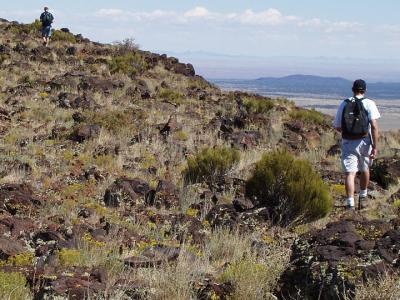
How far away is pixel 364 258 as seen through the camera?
13.9ft

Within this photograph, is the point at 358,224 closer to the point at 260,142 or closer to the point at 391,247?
the point at 391,247

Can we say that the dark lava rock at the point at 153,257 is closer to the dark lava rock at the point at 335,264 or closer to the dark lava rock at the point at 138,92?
the dark lava rock at the point at 335,264

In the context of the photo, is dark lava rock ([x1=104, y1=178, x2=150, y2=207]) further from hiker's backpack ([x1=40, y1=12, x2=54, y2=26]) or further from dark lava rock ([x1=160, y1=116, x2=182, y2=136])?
hiker's backpack ([x1=40, y1=12, x2=54, y2=26])

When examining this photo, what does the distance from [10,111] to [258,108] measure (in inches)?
342

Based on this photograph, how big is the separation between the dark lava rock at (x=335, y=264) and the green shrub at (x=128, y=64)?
18.3 meters

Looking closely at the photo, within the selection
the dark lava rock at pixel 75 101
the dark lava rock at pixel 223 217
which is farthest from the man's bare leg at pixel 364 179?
the dark lava rock at pixel 75 101

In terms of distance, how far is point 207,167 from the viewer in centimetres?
961

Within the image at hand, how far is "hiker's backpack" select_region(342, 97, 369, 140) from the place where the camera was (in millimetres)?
7852

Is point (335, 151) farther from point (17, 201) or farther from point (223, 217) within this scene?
point (17, 201)

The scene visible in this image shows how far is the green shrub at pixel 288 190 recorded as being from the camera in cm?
734

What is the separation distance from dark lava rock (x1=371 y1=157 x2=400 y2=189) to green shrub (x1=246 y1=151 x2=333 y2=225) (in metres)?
2.46

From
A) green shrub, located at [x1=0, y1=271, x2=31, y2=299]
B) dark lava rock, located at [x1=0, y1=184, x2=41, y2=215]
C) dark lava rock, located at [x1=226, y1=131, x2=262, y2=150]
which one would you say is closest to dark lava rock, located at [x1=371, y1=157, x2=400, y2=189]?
dark lava rock, located at [x1=226, y1=131, x2=262, y2=150]

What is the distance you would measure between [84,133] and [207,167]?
3411mm

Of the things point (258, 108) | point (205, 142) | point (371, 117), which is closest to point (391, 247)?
point (371, 117)
